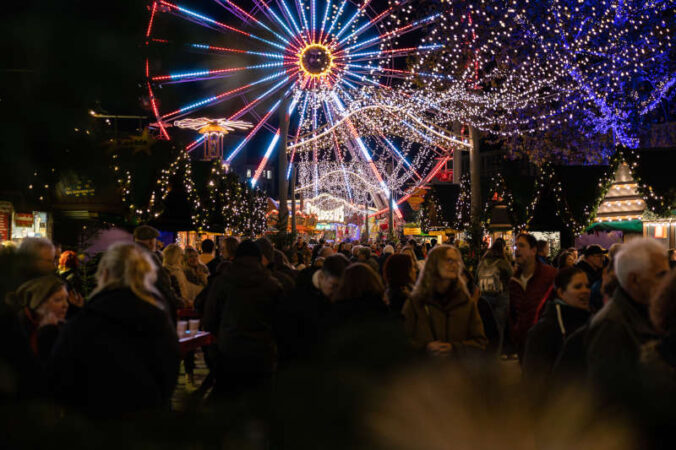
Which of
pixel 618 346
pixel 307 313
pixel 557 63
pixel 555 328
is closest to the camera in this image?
pixel 618 346

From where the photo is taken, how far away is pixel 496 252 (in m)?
9.45

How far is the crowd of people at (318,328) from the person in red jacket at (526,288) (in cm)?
Answer: 2

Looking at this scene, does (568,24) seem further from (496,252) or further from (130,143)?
(130,143)

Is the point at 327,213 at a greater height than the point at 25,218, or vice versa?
the point at 327,213

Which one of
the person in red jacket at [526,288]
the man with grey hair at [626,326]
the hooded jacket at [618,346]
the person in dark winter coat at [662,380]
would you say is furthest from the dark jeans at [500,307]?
the person in dark winter coat at [662,380]

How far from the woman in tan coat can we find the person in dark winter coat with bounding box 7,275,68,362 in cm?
224

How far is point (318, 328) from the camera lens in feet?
14.9

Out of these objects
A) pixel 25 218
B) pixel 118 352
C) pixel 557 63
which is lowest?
pixel 118 352

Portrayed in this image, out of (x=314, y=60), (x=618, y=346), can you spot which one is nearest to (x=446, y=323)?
(x=618, y=346)

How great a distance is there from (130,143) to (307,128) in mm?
29891

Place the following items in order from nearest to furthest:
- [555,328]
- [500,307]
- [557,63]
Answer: [555,328] → [500,307] → [557,63]

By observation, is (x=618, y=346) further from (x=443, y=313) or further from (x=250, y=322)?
(x=250, y=322)

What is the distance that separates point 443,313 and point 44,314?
257 cm

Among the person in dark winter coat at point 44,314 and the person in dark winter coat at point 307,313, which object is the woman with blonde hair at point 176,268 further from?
the person in dark winter coat at point 44,314
